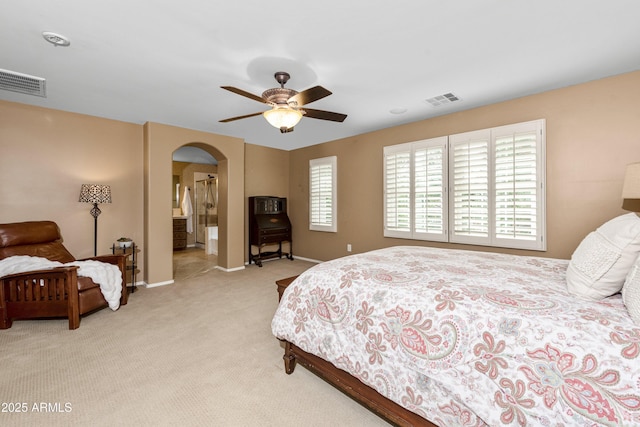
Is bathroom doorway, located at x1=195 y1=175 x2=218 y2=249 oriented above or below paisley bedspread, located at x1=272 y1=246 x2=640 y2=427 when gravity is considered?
above

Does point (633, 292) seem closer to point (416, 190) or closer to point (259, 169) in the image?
point (416, 190)

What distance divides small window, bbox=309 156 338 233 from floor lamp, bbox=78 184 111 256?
348cm

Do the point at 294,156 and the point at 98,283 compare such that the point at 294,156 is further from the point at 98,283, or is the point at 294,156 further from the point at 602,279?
the point at 602,279

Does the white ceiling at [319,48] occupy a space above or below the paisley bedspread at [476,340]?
above

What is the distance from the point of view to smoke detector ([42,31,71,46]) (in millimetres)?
2170

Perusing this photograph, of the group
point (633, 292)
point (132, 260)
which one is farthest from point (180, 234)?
point (633, 292)

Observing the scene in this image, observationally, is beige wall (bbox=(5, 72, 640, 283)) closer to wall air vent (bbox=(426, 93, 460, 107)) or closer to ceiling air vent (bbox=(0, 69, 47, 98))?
wall air vent (bbox=(426, 93, 460, 107))

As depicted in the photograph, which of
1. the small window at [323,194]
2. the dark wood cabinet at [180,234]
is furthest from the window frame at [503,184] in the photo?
the dark wood cabinet at [180,234]

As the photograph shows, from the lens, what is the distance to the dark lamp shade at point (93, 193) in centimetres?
387

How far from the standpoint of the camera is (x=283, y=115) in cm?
257

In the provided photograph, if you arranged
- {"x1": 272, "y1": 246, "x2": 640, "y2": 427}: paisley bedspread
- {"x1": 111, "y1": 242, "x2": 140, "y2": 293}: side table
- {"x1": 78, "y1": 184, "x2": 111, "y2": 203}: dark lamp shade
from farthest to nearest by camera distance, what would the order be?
{"x1": 111, "y1": 242, "x2": 140, "y2": 293}: side table
{"x1": 78, "y1": 184, "x2": 111, "y2": 203}: dark lamp shade
{"x1": 272, "y1": 246, "x2": 640, "y2": 427}: paisley bedspread

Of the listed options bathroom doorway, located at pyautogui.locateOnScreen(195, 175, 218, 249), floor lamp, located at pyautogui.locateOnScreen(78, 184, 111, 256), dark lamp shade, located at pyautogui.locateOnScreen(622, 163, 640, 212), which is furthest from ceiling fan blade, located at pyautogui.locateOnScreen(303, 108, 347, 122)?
bathroom doorway, located at pyautogui.locateOnScreen(195, 175, 218, 249)

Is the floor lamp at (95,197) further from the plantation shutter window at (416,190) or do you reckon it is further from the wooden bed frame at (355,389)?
the plantation shutter window at (416,190)

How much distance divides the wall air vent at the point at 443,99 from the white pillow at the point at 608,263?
2425 millimetres
